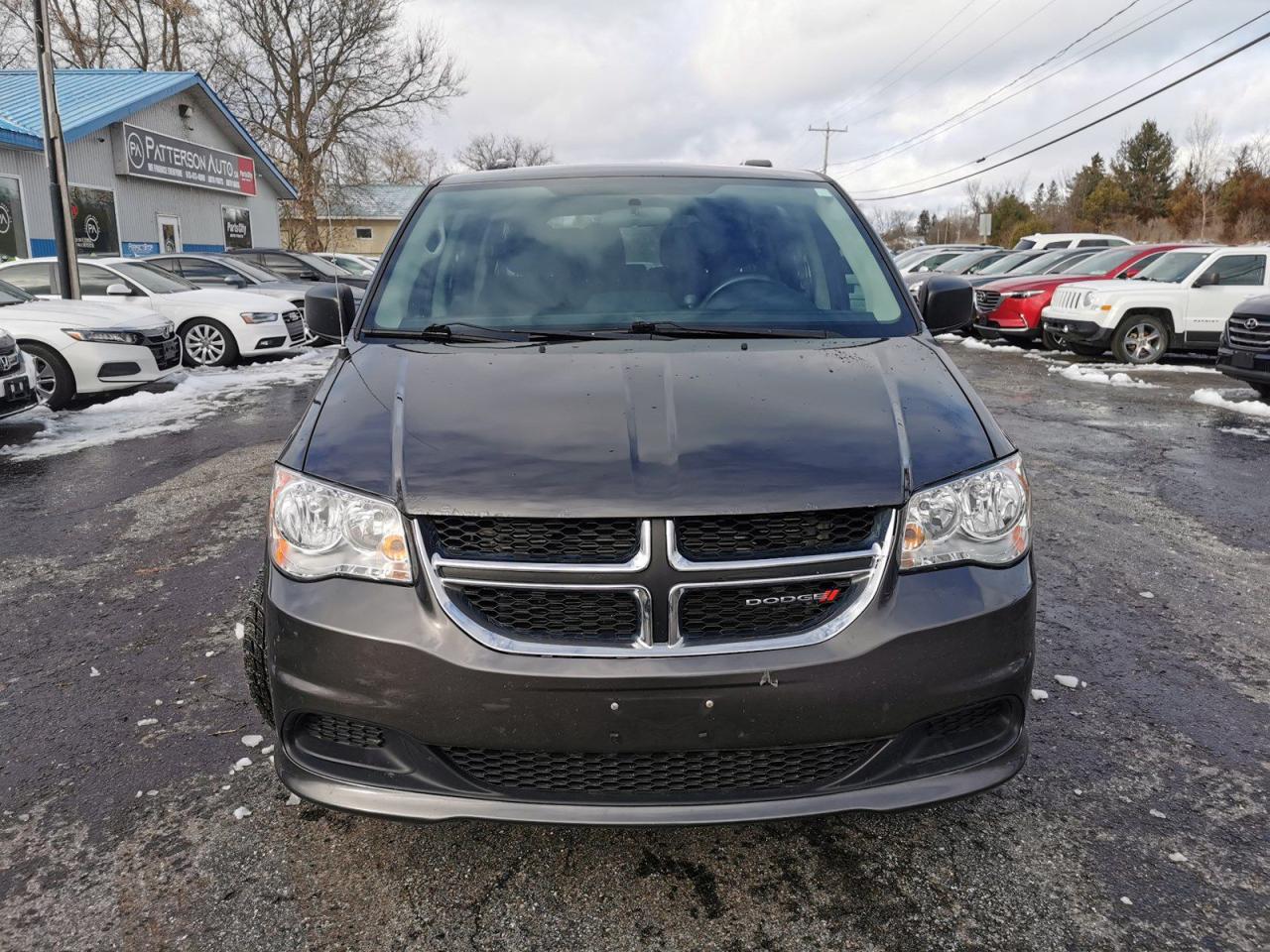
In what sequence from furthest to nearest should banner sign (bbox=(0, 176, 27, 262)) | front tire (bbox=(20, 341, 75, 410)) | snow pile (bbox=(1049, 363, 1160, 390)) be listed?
banner sign (bbox=(0, 176, 27, 262))
snow pile (bbox=(1049, 363, 1160, 390))
front tire (bbox=(20, 341, 75, 410))

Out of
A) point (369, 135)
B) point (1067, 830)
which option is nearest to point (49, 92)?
point (1067, 830)

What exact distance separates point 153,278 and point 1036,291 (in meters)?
13.6

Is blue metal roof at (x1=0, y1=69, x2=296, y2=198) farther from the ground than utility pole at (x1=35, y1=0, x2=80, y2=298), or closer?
farther from the ground

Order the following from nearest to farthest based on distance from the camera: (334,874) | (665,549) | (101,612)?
(665,549) → (334,874) → (101,612)

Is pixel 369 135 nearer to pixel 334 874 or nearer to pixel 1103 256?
pixel 1103 256

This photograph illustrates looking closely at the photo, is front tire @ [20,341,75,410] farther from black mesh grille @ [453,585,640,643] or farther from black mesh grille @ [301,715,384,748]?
black mesh grille @ [453,585,640,643]

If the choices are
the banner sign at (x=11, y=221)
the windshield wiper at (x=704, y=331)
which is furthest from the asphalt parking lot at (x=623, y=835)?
the banner sign at (x=11, y=221)

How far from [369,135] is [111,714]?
39.6 meters

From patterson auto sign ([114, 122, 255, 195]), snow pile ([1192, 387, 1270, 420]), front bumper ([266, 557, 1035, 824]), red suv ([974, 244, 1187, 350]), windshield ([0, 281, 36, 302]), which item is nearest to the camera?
front bumper ([266, 557, 1035, 824])

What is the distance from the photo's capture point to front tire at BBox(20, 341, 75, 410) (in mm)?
9320

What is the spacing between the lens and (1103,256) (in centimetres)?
1667

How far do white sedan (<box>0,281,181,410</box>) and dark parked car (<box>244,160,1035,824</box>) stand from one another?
838 centimetres

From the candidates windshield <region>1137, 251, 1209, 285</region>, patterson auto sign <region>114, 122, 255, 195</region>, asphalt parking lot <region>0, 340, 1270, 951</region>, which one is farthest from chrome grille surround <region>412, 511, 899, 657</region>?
patterson auto sign <region>114, 122, 255, 195</region>

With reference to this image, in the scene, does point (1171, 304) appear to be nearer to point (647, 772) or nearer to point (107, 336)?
point (107, 336)
